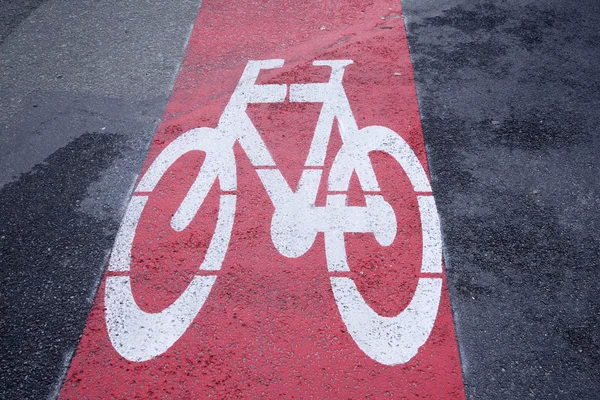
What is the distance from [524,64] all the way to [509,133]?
1.38 meters

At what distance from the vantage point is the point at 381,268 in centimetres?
363

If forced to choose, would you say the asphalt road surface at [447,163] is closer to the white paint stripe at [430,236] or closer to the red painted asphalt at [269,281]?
the white paint stripe at [430,236]

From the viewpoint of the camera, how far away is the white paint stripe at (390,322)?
3.20 m

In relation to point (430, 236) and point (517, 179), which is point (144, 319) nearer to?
point (430, 236)

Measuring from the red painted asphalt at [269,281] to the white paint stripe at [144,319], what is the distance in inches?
1.9

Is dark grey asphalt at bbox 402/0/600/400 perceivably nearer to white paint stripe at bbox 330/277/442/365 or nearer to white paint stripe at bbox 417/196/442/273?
white paint stripe at bbox 417/196/442/273

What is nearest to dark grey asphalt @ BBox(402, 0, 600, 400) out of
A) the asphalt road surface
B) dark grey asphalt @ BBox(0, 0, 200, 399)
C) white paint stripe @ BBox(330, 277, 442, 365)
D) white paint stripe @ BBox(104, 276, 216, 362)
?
the asphalt road surface

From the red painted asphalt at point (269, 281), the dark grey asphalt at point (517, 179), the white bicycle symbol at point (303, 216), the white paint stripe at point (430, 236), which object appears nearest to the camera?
the red painted asphalt at point (269, 281)

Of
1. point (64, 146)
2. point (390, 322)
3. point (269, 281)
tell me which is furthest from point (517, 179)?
point (64, 146)

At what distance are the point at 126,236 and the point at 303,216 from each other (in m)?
1.55

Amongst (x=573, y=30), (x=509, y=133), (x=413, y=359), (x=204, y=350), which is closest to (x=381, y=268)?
(x=413, y=359)

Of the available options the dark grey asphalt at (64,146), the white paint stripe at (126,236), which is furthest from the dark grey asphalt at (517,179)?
the dark grey asphalt at (64,146)

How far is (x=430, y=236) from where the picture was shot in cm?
383

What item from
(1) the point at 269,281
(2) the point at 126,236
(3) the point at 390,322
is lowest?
(3) the point at 390,322
